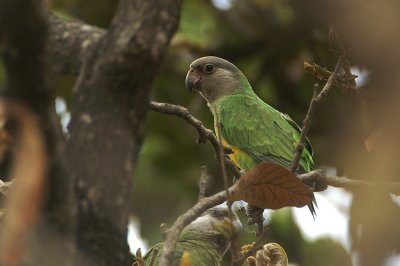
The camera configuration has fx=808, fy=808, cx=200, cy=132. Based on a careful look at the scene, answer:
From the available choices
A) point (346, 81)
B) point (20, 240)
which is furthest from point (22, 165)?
point (346, 81)

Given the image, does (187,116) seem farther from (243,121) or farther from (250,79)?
(250,79)

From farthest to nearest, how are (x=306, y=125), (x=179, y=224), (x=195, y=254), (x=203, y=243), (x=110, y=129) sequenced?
(x=203, y=243), (x=195, y=254), (x=306, y=125), (x=179, y=224), (x=110, y=129)

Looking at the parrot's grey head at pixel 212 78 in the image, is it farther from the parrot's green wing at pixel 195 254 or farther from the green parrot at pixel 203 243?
the parrot's green wing at pixel 195 254

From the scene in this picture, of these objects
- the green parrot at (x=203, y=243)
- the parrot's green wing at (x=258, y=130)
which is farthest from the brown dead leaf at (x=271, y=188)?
the parrot's green wing at (x=258, y=130)

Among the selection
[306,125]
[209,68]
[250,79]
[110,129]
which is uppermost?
[110,129]

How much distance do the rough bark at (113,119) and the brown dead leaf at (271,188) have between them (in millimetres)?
775

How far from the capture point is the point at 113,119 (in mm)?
2197

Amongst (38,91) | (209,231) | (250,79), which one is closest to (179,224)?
(38,91)

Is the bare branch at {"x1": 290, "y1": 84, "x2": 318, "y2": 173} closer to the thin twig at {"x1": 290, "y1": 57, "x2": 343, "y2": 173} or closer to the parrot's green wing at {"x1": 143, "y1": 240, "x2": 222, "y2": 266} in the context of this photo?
the thin twig at {"x1": 290, "y1": 57, "x2": 343, "y2": 173}

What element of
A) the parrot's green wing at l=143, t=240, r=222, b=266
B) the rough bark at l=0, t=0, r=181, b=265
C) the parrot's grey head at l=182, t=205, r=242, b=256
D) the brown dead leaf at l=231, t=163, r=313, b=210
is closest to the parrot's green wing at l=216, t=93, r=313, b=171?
the parrot's grey head at l=182, t=205, r=242, b=256

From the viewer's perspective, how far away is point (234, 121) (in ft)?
20.9

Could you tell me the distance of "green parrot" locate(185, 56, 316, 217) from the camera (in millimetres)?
6031

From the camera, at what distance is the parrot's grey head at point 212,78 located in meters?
6.88

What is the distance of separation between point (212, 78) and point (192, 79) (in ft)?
0.56
